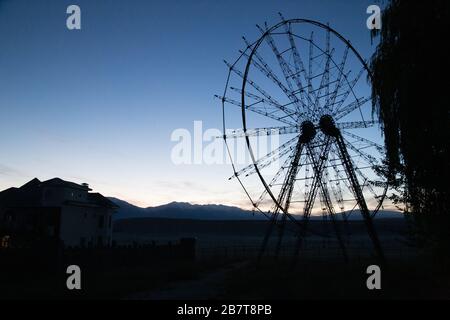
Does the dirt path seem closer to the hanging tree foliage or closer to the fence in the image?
the fence

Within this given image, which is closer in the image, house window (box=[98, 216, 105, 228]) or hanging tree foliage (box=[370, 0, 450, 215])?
hanging tree foliage (box=[370, 0, 450, 215])

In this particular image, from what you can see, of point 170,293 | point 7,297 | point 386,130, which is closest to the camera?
point 7,297

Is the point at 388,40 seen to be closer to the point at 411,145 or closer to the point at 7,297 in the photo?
the point at 411,145

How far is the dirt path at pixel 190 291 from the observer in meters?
16.5

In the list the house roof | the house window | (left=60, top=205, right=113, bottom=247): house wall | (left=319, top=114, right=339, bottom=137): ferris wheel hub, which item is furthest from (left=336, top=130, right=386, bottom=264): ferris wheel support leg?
the house window

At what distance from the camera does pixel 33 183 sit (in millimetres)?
41500

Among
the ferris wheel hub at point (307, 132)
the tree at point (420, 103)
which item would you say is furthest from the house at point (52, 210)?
the tree at point (420, 103)

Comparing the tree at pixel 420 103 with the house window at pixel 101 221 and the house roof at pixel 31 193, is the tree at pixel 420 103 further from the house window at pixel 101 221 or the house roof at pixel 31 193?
the house window at pixel 101 221

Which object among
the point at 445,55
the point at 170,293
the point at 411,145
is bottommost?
the point at 170,293

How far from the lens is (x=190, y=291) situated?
1831 centimetres

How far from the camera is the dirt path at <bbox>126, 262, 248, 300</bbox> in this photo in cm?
1655
